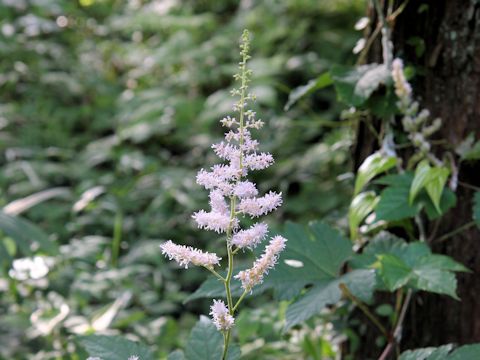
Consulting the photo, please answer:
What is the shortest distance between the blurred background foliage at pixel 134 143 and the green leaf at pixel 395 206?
460mm

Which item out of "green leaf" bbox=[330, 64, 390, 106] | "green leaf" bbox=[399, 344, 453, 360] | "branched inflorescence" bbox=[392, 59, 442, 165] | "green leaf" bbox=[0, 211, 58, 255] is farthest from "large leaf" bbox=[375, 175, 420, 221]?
"green leaf" bbox=[0, 211, 58, 255]

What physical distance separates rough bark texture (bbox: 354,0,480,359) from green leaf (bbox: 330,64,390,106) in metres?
0.12

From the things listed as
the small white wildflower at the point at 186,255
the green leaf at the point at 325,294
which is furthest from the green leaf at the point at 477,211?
the small white wildflower at the point at 186,255

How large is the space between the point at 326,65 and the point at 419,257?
8.99 ft

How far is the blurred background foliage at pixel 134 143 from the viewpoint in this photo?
7.92ft

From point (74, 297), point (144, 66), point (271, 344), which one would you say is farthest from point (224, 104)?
point (271, 344)

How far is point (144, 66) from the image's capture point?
15.2ft

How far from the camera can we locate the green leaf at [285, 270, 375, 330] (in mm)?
1307

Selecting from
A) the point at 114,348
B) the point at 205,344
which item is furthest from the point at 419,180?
the point at 114,348

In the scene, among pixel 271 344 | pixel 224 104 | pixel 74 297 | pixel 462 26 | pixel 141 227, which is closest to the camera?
pixel 462 26

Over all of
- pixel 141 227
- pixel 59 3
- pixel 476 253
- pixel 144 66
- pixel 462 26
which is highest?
pixel 59 3

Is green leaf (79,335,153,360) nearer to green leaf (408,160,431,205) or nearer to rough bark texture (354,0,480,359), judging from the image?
green leaf (408,160,431,205)

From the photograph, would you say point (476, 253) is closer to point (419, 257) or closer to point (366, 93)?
point (419, 257)

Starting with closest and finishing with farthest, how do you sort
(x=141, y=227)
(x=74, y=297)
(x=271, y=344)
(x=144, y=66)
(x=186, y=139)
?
(x=271, y=344)
(x=74, y=297)
(x=141, y=227)
(x=186, y=139)
(x=144, y=66)
